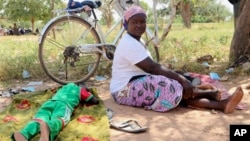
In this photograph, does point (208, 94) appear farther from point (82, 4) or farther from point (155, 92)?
point (82, 4)

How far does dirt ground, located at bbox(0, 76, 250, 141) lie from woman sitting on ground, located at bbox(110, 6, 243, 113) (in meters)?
0.08

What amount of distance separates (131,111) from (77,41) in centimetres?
156

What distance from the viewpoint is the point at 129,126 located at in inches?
105

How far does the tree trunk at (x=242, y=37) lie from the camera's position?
4949mm

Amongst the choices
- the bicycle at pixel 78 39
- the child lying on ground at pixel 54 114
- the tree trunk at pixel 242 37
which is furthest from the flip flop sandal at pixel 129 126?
the tree trunk at pixel 242 37

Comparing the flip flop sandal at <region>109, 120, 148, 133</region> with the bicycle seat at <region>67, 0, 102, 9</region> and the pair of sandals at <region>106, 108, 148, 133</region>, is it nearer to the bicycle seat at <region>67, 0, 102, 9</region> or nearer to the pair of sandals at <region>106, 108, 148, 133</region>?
the pair of sandals at <region>106, 108, 148, 133</region>

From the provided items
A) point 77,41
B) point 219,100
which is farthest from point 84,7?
point 219,100

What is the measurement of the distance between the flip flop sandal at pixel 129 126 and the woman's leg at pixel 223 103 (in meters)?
0.71

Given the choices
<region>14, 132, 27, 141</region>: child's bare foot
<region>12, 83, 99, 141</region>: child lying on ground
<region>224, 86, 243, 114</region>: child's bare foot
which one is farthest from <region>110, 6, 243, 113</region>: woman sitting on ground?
<region>14, 132, 27, 141</region>: child's bare foot

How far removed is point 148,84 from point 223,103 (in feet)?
2.29

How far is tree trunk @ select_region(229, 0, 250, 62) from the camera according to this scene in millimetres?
4949

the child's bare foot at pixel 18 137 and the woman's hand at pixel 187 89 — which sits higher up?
the woman's hand at pixel 187 89

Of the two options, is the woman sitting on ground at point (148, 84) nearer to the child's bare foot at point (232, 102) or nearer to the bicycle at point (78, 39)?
the child's bare foot at point (232, 102)

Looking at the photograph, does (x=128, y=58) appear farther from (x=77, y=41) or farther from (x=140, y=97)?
(x=77, y=41)
